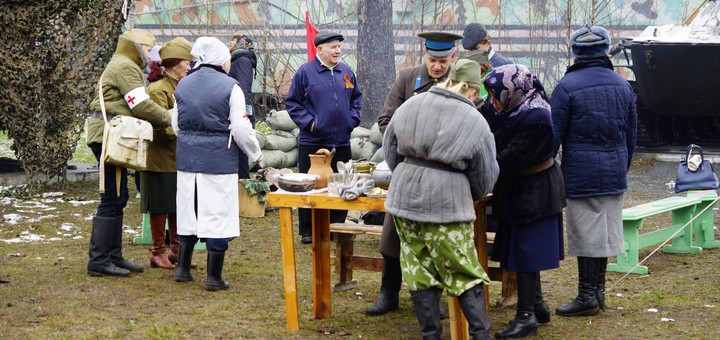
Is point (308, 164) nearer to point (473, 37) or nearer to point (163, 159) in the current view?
point (163, 159)

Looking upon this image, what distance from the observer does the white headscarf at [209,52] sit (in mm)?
6984

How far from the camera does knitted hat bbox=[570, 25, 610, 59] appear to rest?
6375 mm

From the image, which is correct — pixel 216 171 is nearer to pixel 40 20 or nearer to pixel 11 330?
pixel 11 330

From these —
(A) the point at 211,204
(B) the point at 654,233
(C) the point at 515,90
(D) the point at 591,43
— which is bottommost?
(B) the point at 654,233

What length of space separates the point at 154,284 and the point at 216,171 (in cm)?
93

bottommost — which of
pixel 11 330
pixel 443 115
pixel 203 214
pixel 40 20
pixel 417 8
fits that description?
pixel 11 330

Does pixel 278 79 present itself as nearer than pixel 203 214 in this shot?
No

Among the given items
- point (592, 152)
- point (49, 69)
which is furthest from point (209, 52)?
point (49, 69)

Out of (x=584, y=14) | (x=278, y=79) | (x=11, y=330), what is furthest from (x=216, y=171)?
(x=584, y=14)

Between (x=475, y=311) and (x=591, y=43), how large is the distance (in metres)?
1.94

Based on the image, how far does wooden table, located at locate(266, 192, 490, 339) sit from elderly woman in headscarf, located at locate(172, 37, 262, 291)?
891 millimetres

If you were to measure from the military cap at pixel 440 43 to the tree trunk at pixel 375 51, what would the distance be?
939cm

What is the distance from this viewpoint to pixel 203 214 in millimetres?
6898

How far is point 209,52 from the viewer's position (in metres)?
6.98
